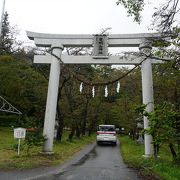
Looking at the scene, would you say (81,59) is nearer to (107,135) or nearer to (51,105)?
(51,105)

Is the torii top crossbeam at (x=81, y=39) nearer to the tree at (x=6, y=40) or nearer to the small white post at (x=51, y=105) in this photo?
the small white post at (x=51, y=105)

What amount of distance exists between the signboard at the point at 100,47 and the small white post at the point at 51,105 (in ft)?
6.70

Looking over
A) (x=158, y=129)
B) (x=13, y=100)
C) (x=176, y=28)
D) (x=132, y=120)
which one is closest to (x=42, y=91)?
(x=13, y=100)

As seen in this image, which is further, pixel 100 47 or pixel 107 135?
pixel 107 135

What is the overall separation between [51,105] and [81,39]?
413cm

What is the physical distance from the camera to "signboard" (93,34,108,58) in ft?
59.7

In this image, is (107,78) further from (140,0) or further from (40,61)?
(140,0)

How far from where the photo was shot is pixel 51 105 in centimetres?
1811

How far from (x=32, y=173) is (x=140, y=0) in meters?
7.03

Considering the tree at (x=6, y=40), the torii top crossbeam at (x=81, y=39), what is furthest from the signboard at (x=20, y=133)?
the tree at (x=6, y=40)

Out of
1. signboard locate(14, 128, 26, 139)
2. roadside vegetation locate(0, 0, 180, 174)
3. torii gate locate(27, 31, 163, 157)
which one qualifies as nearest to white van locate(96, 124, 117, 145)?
roadside vegetation locate(0, 0, 180, 174)

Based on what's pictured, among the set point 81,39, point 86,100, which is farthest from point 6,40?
point 81,39

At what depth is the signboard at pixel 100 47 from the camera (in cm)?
1820

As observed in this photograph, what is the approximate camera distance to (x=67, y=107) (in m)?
32.5
